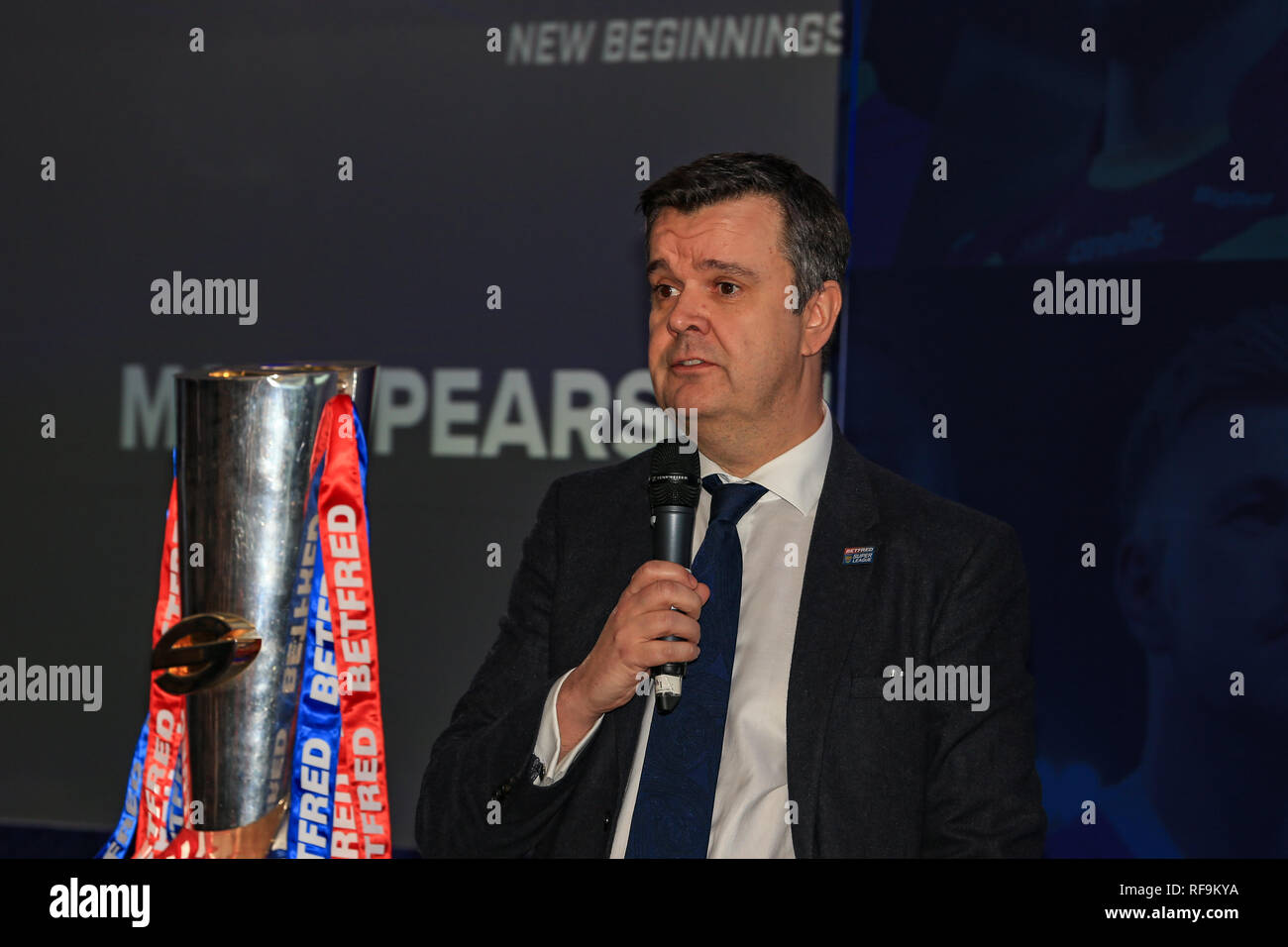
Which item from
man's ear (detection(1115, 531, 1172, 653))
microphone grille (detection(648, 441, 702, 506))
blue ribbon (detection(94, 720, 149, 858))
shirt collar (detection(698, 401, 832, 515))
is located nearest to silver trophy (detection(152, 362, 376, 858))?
blue ribbon (detection(94, 720, 149, 858))

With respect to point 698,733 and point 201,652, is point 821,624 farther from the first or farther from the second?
point 201,652

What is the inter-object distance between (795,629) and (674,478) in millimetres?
379

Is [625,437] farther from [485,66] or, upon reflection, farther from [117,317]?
[117,317]

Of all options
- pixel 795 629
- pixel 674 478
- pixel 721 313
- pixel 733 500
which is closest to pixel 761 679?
pixel 795 629

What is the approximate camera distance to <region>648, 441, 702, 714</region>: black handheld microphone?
159 centimetres

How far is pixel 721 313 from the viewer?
6.56 feet

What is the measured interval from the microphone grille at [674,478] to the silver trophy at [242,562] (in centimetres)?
48

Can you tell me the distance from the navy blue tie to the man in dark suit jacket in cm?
6

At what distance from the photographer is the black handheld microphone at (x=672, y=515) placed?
5.20ft

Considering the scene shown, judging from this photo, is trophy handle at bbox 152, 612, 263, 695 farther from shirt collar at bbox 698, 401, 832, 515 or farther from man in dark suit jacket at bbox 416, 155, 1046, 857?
shirt collar at bbox 698, 401, 832, 515

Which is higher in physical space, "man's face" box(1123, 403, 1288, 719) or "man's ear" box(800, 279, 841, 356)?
"man's ear" box(800, 279, 841, 356)

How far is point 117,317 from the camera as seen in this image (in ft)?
13.4

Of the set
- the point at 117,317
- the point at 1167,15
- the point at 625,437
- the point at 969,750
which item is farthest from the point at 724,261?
the point at 117,317
